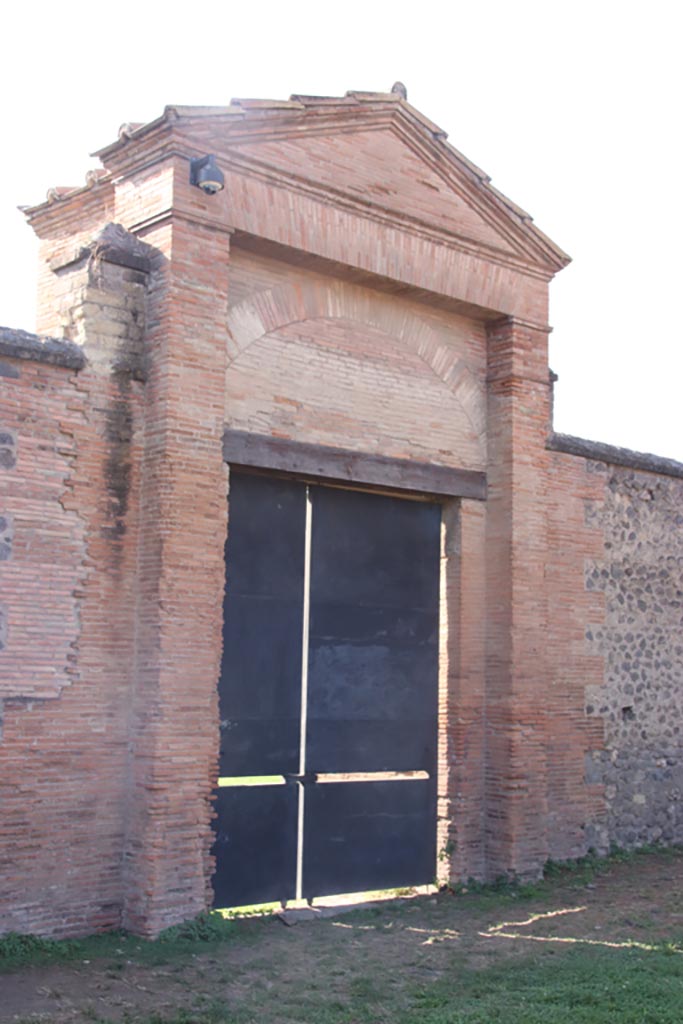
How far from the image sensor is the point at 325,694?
1021cm

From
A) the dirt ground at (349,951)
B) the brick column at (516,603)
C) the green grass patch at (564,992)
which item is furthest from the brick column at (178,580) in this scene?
the brick column at (516,603)

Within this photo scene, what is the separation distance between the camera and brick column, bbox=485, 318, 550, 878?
11.0 metres

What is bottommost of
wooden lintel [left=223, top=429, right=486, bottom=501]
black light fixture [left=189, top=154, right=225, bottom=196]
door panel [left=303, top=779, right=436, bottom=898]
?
door panel [left=303, top=779, right=436, bottom=898]

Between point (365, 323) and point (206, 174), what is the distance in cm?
231

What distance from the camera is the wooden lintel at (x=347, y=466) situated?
9555 mm

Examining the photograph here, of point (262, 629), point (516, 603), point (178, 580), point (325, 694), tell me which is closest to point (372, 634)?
point (325, 694)

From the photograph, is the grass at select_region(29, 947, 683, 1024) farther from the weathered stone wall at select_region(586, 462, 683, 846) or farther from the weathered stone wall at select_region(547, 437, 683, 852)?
the weathered stone wall at select_region(586, 462, 683, 846)

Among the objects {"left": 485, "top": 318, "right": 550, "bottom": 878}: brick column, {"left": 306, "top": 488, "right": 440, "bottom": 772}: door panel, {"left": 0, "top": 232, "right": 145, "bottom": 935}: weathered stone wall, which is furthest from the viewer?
{"left": 485, "top": 318, "right": 550, "bottom": 878}: brick column

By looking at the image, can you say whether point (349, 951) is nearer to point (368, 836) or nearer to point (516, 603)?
point (368, 836)

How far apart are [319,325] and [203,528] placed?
2413 mm

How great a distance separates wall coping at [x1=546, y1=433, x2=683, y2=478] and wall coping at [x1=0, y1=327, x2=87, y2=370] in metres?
5.43

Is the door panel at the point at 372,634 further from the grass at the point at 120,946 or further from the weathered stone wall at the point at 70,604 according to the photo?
the weathered stone wall at the point at 70,604

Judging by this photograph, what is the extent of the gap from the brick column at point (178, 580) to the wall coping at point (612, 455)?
452 cm

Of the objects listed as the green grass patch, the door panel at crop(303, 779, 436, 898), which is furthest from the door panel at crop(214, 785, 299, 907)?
the green grass patch
